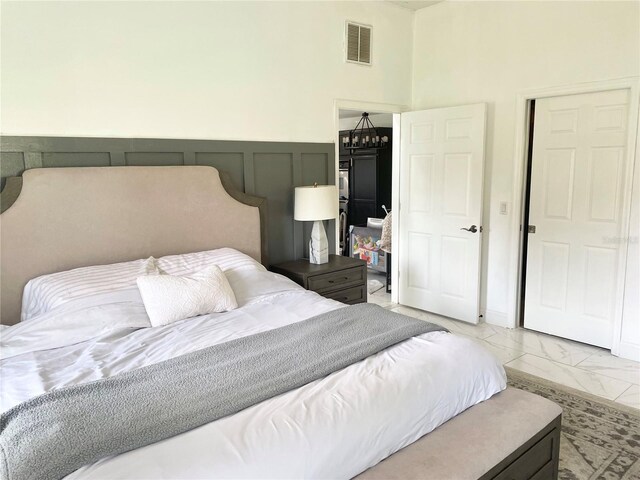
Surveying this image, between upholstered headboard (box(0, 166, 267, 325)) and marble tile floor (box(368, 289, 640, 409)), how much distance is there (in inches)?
82.9

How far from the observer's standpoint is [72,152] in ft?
9.25

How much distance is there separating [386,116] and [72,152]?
5.24 m

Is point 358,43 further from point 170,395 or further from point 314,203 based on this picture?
point 170,395

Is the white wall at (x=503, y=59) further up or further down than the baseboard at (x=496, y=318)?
further up

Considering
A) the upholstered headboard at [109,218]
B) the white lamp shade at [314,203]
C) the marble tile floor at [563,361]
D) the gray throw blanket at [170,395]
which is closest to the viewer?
the gray throw blanket at [170,395]

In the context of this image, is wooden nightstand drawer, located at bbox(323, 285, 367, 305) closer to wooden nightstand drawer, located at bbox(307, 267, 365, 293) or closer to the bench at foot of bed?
wooden nightstand drawer, located at bbox(307, 267, 365, 293)

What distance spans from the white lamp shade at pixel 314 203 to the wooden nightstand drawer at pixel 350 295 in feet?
1.95

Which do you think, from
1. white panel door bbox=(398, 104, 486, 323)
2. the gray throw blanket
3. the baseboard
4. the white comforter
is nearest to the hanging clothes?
white panel door bbox=(398, 104, 486, 323)

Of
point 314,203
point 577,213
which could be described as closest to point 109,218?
point 314,203

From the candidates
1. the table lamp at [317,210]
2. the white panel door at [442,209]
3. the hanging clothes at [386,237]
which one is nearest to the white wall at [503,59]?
the white panel door at [442,209]

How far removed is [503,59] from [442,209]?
1355 mm

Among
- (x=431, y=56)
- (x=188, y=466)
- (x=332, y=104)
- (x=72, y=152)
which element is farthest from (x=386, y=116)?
(x=188, y=466)

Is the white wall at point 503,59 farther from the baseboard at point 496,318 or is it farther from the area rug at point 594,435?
the area rug at point 594,435

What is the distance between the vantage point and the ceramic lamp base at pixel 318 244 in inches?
148
